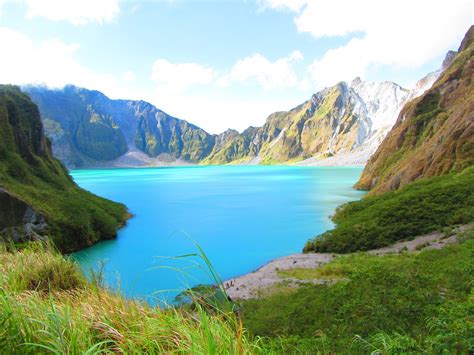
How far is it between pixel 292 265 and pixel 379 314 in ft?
48.1

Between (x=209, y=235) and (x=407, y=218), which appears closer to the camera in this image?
(x=407, y=218)

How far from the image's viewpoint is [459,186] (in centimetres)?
2694

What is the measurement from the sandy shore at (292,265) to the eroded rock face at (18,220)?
56.6ft

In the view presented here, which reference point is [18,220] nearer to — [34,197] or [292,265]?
[34,197]

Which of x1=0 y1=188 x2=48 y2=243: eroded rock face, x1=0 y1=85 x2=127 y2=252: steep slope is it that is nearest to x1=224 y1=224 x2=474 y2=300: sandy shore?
x1=0 y1=85 x2=127 y2=252: steep slope

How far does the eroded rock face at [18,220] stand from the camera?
26.5 m

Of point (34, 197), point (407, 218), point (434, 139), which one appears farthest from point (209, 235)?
point (434, 139)

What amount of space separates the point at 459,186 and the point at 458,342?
89.6ft

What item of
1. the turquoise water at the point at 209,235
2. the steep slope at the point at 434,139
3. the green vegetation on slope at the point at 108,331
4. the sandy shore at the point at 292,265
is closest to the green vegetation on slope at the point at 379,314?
the green vegetation on slope at the point at 108,331

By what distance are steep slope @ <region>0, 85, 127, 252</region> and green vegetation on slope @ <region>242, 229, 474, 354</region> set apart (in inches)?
615

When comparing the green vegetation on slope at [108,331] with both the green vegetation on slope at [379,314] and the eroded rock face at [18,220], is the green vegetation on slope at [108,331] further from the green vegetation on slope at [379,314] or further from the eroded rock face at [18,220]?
the eroded rock face at [18,220]

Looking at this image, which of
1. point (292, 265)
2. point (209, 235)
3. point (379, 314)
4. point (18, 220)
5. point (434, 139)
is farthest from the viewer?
point (434, 139)

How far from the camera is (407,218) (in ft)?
87.0

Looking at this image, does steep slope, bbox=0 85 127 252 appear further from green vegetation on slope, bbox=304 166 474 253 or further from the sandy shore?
green vegetation on slope, bbox=304 166 474 253
